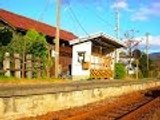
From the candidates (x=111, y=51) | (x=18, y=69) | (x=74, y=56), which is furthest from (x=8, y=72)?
(x=111, y=51)

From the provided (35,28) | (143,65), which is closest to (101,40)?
(35,28)

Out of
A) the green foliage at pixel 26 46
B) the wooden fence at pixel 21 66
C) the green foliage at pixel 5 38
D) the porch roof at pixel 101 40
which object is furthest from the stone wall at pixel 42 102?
the porch roof at pixel 101 40

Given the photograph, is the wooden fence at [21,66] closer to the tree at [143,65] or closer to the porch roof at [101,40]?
the porch roof at [101,40]

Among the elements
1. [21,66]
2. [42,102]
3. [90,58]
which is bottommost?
[42,102]

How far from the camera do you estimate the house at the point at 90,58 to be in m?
39.4

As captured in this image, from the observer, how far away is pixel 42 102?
47.1 feet

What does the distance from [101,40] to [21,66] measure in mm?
18926

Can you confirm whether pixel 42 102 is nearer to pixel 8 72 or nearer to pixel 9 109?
pixel 9 109

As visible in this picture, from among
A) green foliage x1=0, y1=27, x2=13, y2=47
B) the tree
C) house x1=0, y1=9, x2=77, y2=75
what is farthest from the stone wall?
the tree

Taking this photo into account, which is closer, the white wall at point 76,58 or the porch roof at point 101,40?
the porch roof at point 101,40

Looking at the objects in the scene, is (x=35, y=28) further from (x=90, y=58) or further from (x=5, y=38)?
(x=5, y=38)

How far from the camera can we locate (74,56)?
4103 centimetres

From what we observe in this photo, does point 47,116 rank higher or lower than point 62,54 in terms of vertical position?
lower

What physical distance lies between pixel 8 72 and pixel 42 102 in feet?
27.3
